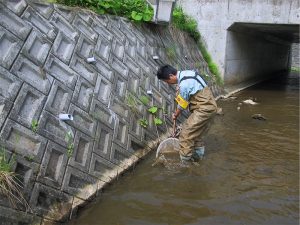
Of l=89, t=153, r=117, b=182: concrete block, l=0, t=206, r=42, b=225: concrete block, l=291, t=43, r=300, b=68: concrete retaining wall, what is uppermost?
l=291, t=43, r=300, b=68: concrete retaining wall

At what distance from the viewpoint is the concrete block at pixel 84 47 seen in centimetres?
690

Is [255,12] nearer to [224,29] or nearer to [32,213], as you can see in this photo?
[224,29]

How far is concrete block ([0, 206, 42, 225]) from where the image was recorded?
3.87 m

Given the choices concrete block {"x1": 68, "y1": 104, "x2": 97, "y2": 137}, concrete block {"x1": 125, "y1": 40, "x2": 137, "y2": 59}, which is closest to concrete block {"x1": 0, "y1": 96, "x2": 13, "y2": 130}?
concrete block {"x1": 68, "y1": 104, "x2": 97, "y2": 137}

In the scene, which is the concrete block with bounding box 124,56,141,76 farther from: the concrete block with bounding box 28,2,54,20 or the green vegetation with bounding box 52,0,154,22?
the concrete block with bounding box 28,2,54,20

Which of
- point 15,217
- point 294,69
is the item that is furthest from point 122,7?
point 294,69

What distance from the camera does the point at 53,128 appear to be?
17.0ft

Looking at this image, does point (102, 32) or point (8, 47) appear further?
point (102, 32)

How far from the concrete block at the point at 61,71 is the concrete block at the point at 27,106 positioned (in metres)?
0.67

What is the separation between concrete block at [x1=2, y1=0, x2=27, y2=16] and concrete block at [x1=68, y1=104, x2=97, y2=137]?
1776mm

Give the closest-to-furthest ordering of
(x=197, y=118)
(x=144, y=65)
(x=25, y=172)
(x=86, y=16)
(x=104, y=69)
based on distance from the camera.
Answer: (x=25, y=172) < (x=197, y=118) < (x=104, y=69) < (x=86, y=16) < (x=144, y=65)

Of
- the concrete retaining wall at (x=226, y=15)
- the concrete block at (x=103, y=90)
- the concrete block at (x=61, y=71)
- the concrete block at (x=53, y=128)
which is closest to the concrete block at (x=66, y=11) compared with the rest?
the concrete block at (x=103, y=90)

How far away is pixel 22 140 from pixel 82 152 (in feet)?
→ 3.71

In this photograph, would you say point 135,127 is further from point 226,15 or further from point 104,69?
point 226,15
